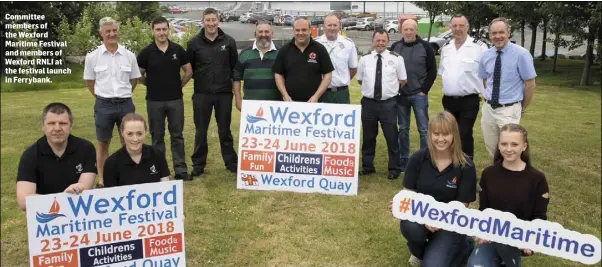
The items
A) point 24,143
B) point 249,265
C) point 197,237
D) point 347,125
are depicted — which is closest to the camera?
point 249,265

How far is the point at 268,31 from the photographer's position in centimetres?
635

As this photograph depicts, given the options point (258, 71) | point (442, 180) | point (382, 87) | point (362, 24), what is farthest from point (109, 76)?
point (362, 24)

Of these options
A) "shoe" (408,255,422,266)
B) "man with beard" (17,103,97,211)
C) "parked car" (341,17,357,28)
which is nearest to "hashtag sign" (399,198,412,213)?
"shoe" (408,255,422,266)

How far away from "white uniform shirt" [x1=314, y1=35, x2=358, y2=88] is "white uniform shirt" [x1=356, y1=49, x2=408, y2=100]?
325 mm

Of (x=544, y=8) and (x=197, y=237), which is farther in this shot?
(x=544, y=8)

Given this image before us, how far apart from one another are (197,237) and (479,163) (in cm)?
445

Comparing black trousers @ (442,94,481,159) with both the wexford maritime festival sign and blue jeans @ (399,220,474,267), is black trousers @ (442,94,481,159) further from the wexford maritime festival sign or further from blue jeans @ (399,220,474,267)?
blue jeans @ (399,220,474,267)

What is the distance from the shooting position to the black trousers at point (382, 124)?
646 centimetres

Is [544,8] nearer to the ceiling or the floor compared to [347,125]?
nearer to the ceiling

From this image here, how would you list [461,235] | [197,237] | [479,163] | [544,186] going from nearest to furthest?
[544,186] < [461,235] < [197,237] < [479,163]

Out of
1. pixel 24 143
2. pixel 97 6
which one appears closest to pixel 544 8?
pixel 24 143

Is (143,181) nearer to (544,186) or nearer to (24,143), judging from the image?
(544,186)

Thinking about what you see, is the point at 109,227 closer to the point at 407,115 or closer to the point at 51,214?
the point at 51,214

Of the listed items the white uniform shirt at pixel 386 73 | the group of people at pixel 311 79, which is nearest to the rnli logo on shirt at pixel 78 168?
the group of people at pixel 311 79
